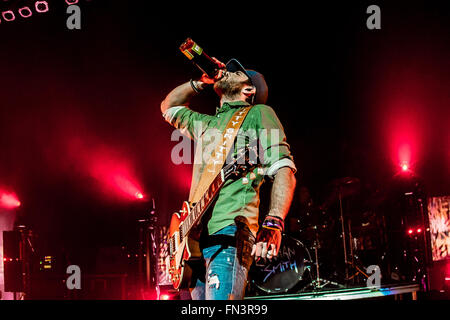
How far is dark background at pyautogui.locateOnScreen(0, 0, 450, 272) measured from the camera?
6625 mm

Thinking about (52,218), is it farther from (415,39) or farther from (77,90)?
(415,39)

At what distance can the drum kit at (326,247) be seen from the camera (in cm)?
689

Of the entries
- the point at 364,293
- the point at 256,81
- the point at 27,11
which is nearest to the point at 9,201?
the point at 27,11

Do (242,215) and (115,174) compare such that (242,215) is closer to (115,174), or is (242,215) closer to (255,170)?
(255,170)

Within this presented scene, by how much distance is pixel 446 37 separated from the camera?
22.9ft

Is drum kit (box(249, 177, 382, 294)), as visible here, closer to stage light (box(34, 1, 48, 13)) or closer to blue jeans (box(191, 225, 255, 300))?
blue jeans (box(191, 225, 255, 300))

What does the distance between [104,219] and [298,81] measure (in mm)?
5184

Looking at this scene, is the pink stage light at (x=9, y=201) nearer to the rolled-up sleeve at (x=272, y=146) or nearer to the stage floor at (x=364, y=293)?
the stage floor at (x=364, y=293)

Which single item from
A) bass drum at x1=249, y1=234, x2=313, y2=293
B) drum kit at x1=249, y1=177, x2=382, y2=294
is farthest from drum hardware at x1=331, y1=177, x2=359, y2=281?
bass drum at x1=249, y1=234, x2=313, y2=293

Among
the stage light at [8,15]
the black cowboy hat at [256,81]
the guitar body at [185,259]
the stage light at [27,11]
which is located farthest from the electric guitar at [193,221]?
the stage light at [8,15]

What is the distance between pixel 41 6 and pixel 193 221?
5.38 m

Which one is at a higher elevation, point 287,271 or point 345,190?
point 345,190

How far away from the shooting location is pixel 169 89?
7.32 metres
